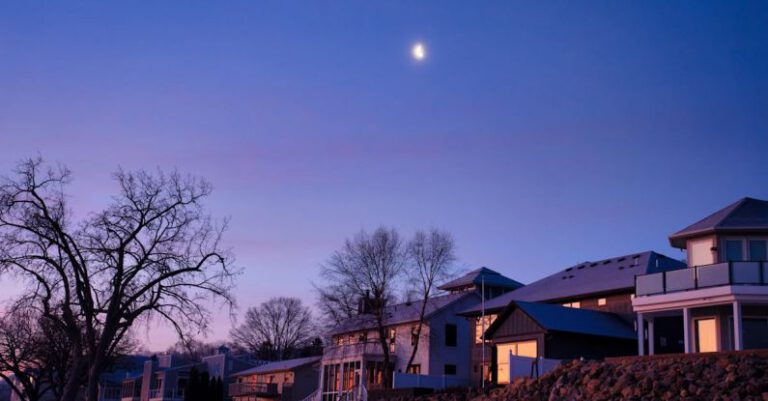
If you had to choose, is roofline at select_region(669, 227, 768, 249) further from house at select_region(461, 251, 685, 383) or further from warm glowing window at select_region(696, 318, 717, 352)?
house at select_region(461, 251, 685, 383)

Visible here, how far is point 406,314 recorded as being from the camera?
55.1m

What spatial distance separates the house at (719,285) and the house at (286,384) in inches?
1434

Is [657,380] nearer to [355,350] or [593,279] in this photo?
[593,279]

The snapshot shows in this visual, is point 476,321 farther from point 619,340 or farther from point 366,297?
point 619,340

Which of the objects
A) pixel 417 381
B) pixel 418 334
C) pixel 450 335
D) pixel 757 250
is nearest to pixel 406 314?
pixel 450 335

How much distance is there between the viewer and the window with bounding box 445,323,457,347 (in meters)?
52.9

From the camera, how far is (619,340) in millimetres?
36500

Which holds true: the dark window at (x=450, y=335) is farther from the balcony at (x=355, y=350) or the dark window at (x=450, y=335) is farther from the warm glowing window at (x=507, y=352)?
the warm glowing window at (x=507, y=352)

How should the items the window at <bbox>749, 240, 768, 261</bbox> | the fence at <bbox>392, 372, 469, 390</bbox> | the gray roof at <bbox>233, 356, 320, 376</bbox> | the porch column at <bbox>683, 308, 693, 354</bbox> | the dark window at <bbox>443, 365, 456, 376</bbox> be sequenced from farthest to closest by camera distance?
the gray roof at <bbox>233, 356, 320, 376</bbox>
the dark window at <bbox>443, 365, 456, 376</bbox>
the fence at <bbox>392, 372, 469, 390</bbox>
the window at <bbox>749, 240, 768, 261</bbox>
the porch column at <bbox>683, 308, 693, 354</bbox>

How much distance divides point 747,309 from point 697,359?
26.3 feet

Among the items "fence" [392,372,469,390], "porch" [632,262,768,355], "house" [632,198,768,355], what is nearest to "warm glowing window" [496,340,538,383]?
"fence" [392,372,469,390]

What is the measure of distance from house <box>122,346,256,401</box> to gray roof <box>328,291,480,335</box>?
2390 centimetres

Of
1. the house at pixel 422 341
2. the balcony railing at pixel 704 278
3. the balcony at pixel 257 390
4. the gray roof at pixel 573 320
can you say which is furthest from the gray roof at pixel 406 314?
the balcony railing at pixel 704 278

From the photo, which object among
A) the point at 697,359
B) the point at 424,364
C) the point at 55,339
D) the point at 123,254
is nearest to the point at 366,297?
the point at 424,364
